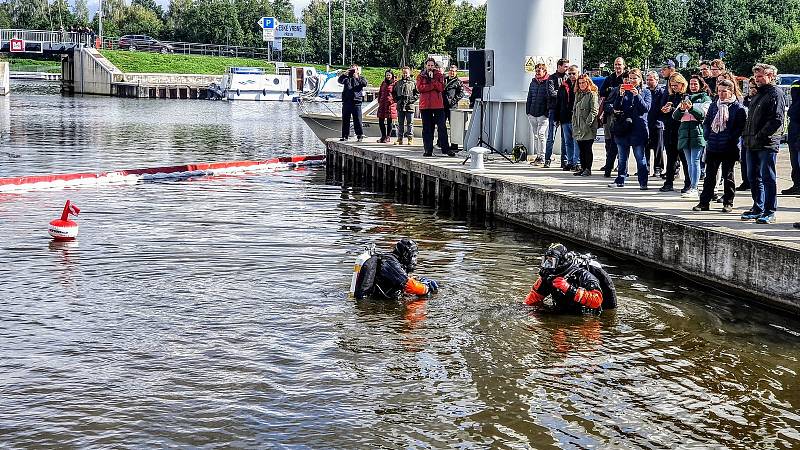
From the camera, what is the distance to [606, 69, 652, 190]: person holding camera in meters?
16.9

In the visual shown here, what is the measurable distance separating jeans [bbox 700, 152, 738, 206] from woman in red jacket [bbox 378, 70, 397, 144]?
479 inches

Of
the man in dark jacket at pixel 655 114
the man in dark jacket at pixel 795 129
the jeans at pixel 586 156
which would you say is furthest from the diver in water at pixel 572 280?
the jeans at pixel 586 156

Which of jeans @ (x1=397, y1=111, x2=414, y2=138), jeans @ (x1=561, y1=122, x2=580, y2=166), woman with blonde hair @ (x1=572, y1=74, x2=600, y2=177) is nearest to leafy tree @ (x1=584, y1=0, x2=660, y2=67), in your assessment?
jeans @ (x1=397, y1=111, x2=414, y2=138)

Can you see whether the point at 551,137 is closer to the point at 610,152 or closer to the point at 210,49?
the point at 610,152

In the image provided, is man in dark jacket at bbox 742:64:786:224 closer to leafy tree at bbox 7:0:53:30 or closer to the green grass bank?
the green grass bank

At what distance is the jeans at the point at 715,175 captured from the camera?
14.1 meters

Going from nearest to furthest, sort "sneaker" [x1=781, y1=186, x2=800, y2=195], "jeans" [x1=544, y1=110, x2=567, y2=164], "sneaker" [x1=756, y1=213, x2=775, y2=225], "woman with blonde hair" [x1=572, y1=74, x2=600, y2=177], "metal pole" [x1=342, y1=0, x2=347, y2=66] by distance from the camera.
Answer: "sneaker" [x1=756, y1=213, x2=775, y2=225] < "sneaker" [x1=781, y1=186, x2=800, y2=195] < "woman with blonde hair" [x1=572, y1=74, x2=600, y2=177] < "jeans" [x1=544, y1=110, x2=567, y2=164] < "metal pole" [x1=342, y1=0, x2=347, y2=66]

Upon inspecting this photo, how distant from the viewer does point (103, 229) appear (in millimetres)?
17000

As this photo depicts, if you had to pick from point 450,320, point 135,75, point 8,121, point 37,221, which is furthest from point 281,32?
point 450,320

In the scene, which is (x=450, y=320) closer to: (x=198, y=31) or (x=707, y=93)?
(x=707, y=93)

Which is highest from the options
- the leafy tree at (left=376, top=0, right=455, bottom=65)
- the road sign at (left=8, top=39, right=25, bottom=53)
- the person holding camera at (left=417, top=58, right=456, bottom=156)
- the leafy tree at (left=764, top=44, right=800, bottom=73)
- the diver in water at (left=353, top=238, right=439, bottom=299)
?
the leafy tree at (left=376, top=0, right=455, bottom=65)

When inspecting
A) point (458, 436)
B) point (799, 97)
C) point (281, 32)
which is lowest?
point (458, 436)

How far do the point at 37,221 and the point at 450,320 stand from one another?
363 inches

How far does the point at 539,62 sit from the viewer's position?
22.3 m
